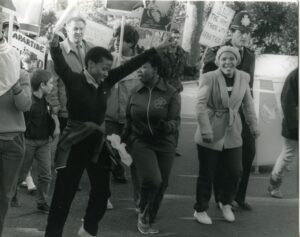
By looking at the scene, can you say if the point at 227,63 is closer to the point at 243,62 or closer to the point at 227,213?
the point at 243,62

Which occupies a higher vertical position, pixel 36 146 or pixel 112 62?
pixel 112 62

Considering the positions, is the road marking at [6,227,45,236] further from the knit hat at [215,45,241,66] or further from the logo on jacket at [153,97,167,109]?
the knit hat at [215,45,241,66]

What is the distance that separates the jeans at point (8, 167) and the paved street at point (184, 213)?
312 millimetres

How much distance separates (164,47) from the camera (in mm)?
3416

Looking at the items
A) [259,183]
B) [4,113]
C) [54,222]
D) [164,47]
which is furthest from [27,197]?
[259,183]

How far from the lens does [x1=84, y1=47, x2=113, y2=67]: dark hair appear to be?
3312mm

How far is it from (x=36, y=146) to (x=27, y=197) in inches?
16.2

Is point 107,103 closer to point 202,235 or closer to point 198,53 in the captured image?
point 198,53

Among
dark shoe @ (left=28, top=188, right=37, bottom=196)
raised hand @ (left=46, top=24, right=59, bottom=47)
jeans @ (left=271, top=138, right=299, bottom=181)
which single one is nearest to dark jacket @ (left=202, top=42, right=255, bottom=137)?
jeans @ (left=271, top=138, right=299, bottom=181)

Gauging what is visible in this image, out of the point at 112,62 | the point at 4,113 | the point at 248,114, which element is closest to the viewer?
the point at 4,113

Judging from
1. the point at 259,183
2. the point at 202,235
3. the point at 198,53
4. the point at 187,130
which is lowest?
the point at 202,235

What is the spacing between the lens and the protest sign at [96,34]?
3.39m

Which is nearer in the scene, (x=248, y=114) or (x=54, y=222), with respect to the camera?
(x=54, y=222)

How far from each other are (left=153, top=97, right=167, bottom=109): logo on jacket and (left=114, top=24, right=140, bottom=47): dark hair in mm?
452
